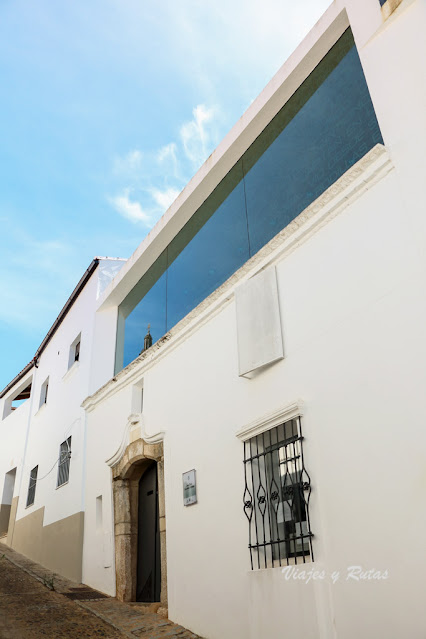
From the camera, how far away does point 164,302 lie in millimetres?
8508

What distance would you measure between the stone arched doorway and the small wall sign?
0.68 meters

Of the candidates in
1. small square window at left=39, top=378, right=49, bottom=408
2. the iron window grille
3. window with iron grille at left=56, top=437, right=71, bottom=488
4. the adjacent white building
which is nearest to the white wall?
the adjacent white building

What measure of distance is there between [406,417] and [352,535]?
3.34ft

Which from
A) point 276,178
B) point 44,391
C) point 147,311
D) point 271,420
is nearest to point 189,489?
point 271,420

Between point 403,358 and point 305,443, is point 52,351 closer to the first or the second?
point 305,443

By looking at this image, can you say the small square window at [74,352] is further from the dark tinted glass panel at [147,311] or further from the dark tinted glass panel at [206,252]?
the dark tinted glass panel at [206,252]

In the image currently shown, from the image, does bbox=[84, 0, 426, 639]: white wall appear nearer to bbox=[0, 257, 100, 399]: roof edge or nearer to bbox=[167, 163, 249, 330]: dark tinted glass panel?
bbox=[167, 163, 249, 330]: dark tinted glass panel

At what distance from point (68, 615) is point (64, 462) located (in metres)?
4.23

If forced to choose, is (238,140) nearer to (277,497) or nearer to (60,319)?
(277,497)

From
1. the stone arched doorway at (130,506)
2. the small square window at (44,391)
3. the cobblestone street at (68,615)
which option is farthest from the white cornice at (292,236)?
the small square window at (44,391)

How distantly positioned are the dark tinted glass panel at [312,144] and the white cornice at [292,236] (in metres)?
0.42

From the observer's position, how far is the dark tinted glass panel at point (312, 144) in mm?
5645

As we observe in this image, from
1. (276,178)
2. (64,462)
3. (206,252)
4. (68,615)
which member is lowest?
(68,615)

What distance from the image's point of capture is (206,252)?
764 cm
